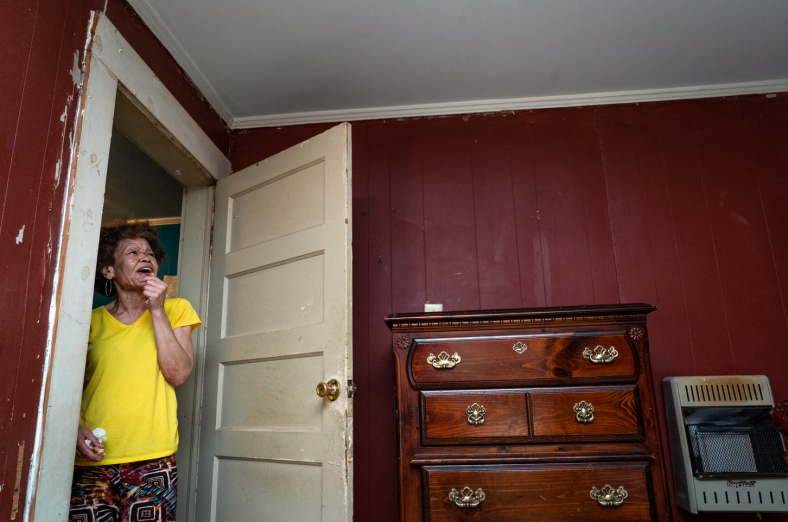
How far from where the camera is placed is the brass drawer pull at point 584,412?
6.18 ft

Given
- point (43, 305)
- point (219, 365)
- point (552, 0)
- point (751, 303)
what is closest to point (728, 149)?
point (751, 303)

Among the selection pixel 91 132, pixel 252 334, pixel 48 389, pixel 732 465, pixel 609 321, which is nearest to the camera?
pixel 48 389

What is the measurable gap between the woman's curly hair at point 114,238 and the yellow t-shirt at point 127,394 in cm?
17

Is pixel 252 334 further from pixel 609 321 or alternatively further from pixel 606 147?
pixel 606 147

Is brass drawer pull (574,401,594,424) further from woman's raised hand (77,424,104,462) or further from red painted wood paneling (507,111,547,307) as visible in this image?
woman's raised hand (77,424,104,462)

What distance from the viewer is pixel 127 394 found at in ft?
6.12

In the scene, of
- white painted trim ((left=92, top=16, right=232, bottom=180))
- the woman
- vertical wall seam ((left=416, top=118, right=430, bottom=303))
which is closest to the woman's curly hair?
the woman

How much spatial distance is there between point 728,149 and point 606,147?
61 cm

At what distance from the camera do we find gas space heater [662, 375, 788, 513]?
2.14m

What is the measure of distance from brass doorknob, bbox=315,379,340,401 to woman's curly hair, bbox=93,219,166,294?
0.89m

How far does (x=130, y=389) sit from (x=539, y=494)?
4.73ft

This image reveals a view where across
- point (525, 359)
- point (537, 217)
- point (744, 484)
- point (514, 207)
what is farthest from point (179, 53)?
point (744, 484)

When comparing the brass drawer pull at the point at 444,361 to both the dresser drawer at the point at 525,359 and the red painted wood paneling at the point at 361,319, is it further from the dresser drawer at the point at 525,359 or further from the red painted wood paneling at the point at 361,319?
the red painted wood paneling at the point at 361,319

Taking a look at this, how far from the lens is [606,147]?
2898 millimetres
